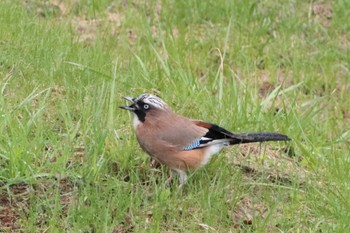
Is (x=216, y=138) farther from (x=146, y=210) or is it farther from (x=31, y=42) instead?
(x=31, y=42)

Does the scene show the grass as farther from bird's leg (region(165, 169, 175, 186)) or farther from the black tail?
the black tail

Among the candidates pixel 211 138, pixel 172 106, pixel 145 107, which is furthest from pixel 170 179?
pixel 172 106

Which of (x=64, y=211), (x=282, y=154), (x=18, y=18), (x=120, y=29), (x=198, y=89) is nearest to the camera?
(x=64, y=211)

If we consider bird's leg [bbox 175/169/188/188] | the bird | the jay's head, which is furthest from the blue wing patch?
the jay's head

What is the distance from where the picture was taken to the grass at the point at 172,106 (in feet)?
17.9

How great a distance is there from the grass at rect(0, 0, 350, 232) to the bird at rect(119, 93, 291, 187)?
0.45 feet

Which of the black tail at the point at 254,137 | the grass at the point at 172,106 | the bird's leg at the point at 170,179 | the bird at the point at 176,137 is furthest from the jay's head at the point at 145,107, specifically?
the black tail at the point at 254,137

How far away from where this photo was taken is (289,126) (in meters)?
7.07

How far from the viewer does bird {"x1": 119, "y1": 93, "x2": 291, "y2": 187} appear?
18.7 ft

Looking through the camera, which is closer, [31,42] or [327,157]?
[327,157]

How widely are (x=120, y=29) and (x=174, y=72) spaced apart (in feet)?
5.30

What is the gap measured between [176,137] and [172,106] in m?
1.27

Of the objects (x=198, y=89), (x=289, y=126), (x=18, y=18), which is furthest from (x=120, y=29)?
(x=289, y=126)

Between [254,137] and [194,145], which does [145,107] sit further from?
[254,137]
